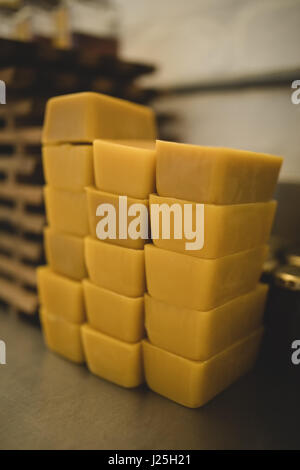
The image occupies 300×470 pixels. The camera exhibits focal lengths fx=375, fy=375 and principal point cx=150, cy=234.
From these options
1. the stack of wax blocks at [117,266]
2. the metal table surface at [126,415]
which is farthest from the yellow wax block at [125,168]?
the metal table surface at [126,415]

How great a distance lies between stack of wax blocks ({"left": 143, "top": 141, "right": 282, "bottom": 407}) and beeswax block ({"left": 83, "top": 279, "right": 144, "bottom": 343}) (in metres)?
0.04

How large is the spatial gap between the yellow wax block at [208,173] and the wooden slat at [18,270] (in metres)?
0.85

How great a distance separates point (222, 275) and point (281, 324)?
464mm

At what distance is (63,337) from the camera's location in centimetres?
141

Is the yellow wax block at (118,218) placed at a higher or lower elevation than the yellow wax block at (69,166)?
lower

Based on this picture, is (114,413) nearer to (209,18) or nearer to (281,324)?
(281,324)

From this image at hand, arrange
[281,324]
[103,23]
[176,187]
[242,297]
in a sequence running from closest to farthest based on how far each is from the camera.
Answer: [176,187]
[242,297]
[281,324]
[103,23]

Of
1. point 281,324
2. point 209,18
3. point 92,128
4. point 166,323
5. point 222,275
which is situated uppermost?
point 209,18

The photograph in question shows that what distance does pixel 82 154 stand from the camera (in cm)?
122

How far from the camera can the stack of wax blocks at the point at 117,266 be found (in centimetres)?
112

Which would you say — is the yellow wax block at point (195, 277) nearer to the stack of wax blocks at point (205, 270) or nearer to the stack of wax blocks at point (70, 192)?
the stack of wax blocks at point (205, 270)

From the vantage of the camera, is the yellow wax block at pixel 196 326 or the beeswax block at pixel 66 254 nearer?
the yellow wax block at pixel 196 326

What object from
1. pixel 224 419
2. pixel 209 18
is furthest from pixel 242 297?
pixel 209 18

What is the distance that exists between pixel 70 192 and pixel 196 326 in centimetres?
63
